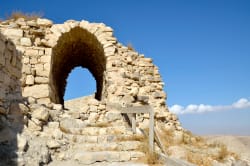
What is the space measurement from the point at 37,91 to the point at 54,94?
1.36m

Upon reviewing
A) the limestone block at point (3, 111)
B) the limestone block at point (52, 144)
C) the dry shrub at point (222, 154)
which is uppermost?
the limestone block at point (3, 111)

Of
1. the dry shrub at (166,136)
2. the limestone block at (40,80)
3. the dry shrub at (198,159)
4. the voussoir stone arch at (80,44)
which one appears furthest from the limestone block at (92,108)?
the dry shrub at (198,159)

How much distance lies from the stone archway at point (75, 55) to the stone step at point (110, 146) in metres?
3.27

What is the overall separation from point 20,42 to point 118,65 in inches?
130

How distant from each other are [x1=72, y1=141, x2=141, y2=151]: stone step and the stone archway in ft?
10.7

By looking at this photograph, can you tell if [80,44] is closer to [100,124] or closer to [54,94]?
[54,94]

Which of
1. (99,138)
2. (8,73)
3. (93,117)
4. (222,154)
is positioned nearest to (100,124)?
(93,117)

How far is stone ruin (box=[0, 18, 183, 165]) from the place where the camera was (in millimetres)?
5633

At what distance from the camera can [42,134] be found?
5977 millimetres

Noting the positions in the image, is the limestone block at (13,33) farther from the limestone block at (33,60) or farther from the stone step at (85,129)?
the stone step at (85,129)

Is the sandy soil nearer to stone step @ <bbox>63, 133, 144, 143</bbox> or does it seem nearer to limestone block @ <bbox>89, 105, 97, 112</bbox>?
limestone block @ <bbox>89, 105, 97, 112</bbox>

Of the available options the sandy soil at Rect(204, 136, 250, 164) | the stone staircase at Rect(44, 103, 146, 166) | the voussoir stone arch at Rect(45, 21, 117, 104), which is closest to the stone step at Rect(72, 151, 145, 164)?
the stone staircase at Rect(44, 103, 146, 166)

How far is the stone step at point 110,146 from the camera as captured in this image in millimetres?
6180

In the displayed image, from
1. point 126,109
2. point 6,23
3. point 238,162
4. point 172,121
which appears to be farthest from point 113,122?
point 6,23
